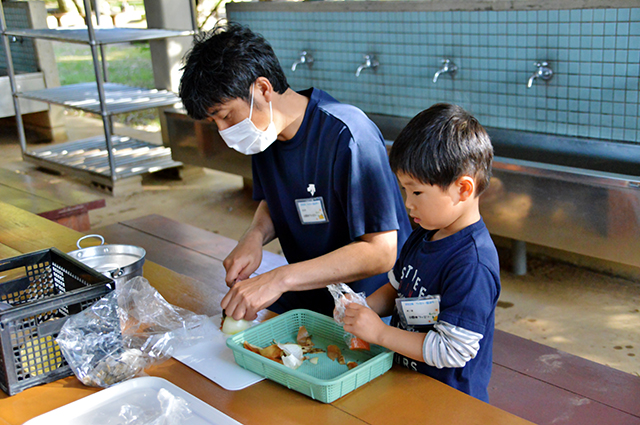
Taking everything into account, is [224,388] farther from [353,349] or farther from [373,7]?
[373,7]

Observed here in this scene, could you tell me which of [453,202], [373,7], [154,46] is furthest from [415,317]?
[154,46]

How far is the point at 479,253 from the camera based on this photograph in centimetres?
119

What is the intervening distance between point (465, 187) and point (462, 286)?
0.63ft

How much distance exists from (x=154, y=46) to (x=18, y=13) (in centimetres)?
187

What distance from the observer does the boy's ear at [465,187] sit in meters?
1.19

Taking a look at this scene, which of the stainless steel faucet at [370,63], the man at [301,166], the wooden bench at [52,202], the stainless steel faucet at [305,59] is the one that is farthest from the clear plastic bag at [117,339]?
the stainless steel faucet at [305,59]

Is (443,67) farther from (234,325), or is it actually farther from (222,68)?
(234,325)

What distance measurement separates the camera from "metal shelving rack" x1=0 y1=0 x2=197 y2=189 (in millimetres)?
4590

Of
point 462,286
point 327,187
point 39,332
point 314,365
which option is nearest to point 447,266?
point 462,286

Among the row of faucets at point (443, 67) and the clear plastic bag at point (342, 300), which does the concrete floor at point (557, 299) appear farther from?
the clear plastic bag at point (342, 300)

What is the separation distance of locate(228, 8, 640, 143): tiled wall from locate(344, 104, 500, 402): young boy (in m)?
1.90

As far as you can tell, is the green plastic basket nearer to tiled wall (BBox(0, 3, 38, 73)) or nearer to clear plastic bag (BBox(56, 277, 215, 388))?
clear plastic bag (BBox(56, 277, 215, 388))

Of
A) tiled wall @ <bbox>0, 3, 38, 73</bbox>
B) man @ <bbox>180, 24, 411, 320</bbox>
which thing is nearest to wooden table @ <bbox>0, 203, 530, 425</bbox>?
man @ <bbox>180, 24, 411, 320</bbox>

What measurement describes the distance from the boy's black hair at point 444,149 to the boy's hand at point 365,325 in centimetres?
28
